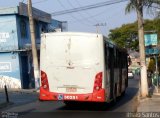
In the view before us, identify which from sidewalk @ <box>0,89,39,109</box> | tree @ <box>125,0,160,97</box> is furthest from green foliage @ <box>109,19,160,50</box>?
tree @ <box>125,0,160,97</box>

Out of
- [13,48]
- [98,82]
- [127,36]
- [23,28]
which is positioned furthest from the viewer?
[127,36]

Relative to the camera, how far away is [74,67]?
18.9 metres

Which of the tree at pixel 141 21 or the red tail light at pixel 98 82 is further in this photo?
the tree at pixel 141 21

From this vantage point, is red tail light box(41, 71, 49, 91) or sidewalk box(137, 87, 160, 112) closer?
sidewalk box(137, 87, 160, 112)

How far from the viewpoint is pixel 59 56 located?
18969mm

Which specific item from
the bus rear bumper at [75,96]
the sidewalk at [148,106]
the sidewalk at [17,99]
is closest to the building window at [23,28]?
the sidewalk at [17,99]

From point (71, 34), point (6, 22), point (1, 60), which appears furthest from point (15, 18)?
point (71, 34)

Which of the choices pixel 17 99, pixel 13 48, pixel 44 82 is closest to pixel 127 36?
pixel 13 48

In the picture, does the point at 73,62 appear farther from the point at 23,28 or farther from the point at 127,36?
the point at 127,36

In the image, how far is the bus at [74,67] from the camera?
18688mm

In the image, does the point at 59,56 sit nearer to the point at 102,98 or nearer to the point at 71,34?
the point at 71,34

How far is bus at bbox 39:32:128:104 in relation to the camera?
736 inches

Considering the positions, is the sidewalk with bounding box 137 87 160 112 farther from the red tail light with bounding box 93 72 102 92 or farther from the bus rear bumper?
the red tail light with bounding box 93 72 102 92

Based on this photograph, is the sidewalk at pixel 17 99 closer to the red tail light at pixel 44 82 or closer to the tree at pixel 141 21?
the red tail light at pixel 44 82
